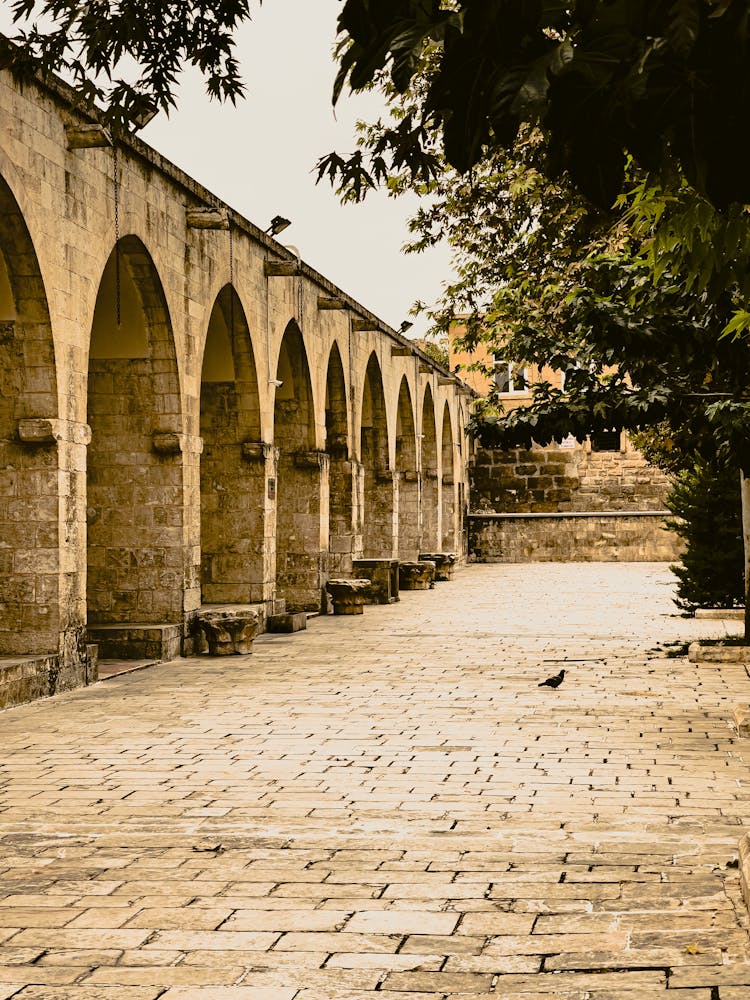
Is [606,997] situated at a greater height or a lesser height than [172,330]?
lesser

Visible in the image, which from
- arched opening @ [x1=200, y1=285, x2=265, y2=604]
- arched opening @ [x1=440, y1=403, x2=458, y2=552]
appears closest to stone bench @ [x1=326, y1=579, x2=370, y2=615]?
arched opening @ [x1=200, y1=285, x2=265, y2=604]

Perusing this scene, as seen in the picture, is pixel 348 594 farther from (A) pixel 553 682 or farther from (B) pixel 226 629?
(A) pixel 553 682

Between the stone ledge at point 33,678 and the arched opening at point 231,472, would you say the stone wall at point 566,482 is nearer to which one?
the arched opening at point 231,472

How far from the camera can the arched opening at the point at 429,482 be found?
1203 inches

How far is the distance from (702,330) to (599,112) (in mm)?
7537

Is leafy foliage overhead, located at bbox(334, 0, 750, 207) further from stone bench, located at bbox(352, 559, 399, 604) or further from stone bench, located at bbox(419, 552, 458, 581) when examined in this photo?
stone bench, located at bbox(419, 552, 458, 581)

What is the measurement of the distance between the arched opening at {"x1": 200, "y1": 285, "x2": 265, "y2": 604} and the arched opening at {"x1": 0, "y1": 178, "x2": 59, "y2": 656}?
17.3 ft

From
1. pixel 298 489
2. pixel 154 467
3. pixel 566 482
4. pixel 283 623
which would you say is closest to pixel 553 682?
pixel 154 467

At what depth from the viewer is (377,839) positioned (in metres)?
5.45

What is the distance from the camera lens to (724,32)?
2158 mm

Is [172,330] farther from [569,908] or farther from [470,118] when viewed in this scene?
[470,118]

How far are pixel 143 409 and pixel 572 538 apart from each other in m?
23.8

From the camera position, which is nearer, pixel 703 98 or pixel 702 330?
pixel 703 98

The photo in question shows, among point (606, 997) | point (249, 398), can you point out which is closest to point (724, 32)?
point (606, 997)
